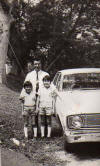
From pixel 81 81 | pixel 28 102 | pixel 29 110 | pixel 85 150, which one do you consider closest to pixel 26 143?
pixel 29 110

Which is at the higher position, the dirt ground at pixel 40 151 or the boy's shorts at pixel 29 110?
the boy's shorts at pixel 29 110

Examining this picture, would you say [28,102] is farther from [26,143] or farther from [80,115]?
[80,115]

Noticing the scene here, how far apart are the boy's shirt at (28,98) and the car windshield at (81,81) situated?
2.29 ft

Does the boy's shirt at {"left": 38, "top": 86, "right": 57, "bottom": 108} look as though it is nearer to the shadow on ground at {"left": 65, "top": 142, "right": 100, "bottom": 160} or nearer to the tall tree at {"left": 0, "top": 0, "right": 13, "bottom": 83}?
the shadow on ground at {"left": 65, "top": 142, "right": 100, "bottom": 160}

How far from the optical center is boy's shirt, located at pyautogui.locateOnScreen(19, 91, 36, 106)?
5.77 meters

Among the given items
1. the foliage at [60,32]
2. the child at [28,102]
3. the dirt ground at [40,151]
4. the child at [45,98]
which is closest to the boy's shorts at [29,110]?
the child at [28,102]

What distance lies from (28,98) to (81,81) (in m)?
1.08

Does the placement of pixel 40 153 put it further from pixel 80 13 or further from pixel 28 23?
pixel 28 23

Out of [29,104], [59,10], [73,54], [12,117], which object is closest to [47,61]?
[73,54]

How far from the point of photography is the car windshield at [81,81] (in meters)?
6.04

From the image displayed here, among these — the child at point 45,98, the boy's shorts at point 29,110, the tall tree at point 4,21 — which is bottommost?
the boy's shorts at point 29,110

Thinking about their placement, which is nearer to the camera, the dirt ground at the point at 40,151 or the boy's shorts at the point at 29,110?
the dirt ground at the point at 40,151

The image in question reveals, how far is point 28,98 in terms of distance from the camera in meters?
5.79

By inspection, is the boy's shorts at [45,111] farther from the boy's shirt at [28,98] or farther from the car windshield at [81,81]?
the car windshield at [81,81]
